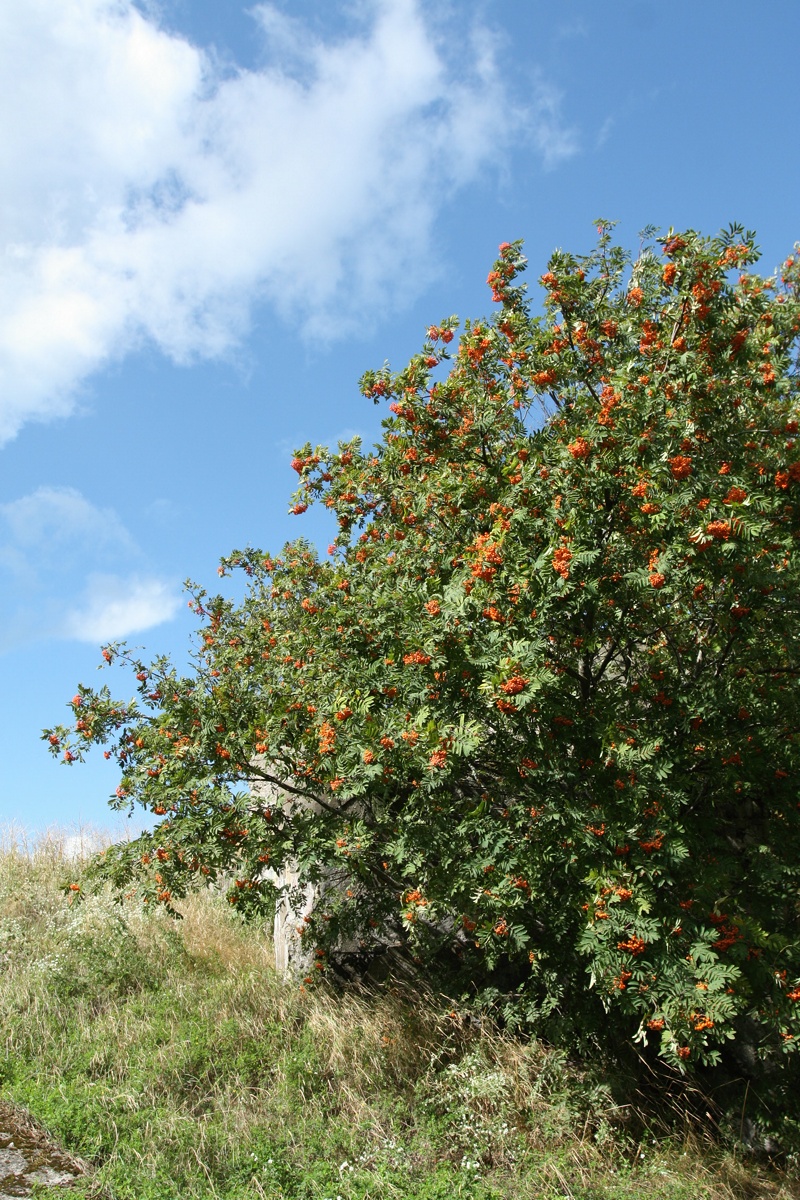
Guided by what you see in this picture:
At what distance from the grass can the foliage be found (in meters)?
0.58

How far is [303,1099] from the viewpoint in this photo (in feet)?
19.8

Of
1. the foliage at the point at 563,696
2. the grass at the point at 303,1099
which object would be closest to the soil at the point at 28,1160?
the grass at the point at 303,1099

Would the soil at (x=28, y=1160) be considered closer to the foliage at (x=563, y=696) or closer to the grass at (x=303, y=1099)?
the grass at (x=303, y=1099)

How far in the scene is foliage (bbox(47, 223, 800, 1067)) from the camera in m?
4.90

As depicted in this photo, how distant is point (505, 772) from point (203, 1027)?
341 cm

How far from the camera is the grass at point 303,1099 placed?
5.12m

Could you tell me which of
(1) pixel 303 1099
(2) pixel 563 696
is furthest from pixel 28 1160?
(2) pixel 563 696

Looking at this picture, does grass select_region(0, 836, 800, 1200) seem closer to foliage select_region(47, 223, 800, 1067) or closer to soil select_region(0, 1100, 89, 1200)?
soil select_region(0, 1100, 89, 1200)

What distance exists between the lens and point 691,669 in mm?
A: 6426

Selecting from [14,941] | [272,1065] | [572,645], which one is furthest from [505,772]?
[14,941]

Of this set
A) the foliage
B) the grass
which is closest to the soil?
the grass

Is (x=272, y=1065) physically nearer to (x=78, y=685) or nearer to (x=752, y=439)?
(x=78, y=685)

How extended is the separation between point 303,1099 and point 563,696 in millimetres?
3252

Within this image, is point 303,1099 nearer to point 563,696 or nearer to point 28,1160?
point 28,1160
